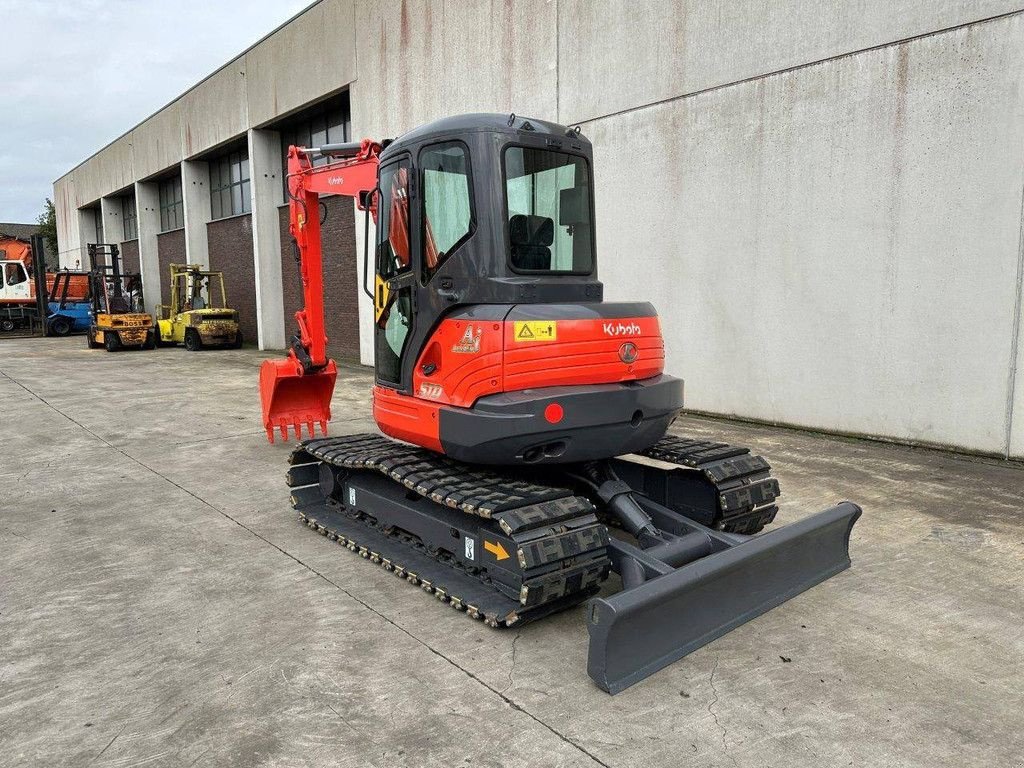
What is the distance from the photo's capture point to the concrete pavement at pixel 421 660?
2.73 m

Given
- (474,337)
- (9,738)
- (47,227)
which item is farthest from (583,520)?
(47,227)

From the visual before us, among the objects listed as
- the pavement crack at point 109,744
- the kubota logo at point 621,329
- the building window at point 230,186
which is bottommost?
the pavement crack at point 109,744

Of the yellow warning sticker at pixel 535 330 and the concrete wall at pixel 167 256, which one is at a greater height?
the concrete wall at pixel 167 256

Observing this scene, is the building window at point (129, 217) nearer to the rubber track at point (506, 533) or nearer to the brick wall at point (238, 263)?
the brick wall at point (238, 263)

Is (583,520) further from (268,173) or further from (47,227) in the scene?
(47,227)

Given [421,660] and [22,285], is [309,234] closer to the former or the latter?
[421,660]

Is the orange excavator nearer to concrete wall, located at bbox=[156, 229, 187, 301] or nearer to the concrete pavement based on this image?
concrete wall, located at bbox=[156, 229, 187, 301]

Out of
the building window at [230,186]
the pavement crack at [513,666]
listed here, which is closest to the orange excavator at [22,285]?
the building window at [230,186]

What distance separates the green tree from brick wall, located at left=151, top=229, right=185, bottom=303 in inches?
914

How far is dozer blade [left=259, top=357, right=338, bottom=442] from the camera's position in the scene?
291 inches

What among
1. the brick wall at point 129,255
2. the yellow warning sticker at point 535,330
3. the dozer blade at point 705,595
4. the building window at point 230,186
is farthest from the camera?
the brick wall at point 129,255

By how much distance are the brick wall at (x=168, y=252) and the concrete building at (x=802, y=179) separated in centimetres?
1596

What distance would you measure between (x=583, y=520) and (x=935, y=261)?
18.4 feet

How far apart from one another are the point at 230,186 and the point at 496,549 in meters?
22.1
